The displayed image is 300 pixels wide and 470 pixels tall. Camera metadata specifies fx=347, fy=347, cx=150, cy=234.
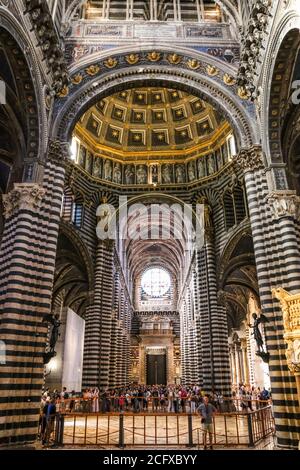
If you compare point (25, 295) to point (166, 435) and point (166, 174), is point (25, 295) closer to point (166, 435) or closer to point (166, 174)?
point (166, 435)

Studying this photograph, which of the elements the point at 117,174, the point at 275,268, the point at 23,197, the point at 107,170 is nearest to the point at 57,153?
the point at 23,197

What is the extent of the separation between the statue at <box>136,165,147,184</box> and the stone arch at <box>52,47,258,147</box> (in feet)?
32.1

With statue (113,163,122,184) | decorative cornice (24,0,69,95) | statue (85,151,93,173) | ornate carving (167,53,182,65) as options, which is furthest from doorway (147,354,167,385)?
decorative cornice (24,0,69,95)

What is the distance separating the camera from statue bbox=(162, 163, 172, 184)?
2635 cm

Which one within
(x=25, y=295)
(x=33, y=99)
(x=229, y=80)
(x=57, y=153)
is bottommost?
(x=25, y=295)

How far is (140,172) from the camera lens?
26766 mm

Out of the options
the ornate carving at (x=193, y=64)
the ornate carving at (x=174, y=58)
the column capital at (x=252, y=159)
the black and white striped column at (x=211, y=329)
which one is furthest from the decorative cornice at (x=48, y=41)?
the black and white striped column at (x=211, y=329)

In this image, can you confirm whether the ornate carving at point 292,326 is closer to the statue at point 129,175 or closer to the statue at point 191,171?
the statue at point 191,171

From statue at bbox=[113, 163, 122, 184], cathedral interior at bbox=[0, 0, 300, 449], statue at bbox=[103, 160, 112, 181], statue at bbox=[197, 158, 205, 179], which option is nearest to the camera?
cathedral interior at bbox=[0, 0, 300, 449]

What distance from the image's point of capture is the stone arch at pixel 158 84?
15258 mm

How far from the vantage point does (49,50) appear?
13.6 meters

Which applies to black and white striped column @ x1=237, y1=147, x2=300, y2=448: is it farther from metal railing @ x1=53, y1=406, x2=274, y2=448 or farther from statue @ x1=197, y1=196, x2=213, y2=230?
statue @ x1=197, y1=196, x2=213, y2=230

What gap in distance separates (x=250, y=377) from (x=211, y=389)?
532 inches

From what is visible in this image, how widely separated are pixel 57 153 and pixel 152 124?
44.8 ft
